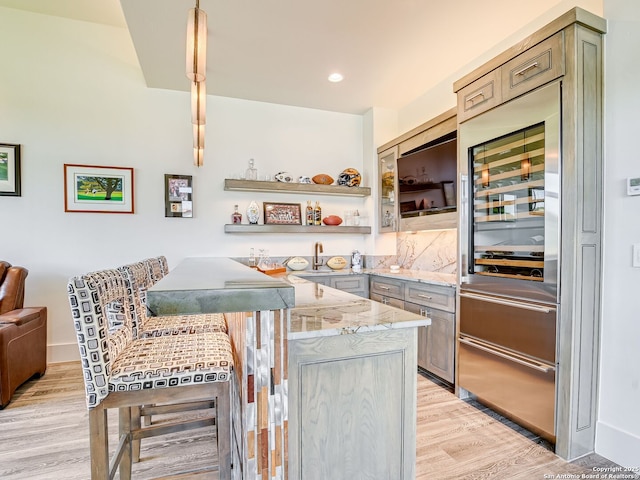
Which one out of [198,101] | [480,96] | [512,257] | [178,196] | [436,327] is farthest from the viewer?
[178,196]

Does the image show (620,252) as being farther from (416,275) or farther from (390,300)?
(390,300)

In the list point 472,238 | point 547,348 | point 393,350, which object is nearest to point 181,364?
point 393,350

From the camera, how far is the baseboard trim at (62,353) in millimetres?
3502

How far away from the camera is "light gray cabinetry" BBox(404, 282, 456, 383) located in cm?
283

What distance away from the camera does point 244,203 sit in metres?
4.14

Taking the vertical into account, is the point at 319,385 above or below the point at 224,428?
above

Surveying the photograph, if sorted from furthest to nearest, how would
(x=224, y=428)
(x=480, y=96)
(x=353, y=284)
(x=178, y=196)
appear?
1. (x=353, y=284)
2. (x=178, y=196)
3. (x=480, y=96)
4. (x=224, y=428)

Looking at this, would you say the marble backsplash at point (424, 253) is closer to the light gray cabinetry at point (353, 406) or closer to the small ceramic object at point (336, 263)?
the small ceramic object at point (336, 263)

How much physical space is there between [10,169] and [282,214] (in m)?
2.72

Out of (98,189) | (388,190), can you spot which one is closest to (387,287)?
(388,190)

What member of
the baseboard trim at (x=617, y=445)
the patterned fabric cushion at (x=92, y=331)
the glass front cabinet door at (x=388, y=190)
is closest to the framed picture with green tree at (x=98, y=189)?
the patterned fabric cushion at (x=92, y=331)

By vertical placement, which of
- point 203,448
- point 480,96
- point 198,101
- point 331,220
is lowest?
point 203,448

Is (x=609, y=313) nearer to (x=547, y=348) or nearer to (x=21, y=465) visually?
(x=547, y=348)

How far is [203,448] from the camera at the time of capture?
6.78ft
